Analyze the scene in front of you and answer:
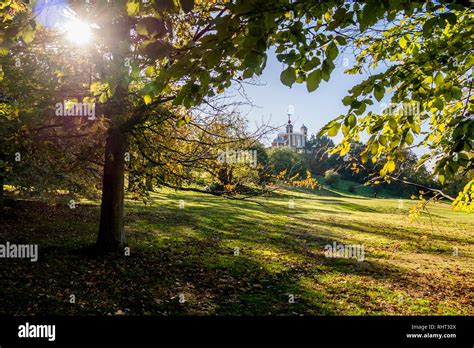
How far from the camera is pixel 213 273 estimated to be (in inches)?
428

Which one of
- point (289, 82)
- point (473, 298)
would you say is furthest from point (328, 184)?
point (289, 82)

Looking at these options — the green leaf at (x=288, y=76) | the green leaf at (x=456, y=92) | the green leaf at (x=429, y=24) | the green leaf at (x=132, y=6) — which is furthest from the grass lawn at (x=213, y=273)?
the green leaf at (x=132, y=6)

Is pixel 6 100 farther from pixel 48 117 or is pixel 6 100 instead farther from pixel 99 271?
pixel 99 271

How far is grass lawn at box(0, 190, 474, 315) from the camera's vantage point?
8.11 metres

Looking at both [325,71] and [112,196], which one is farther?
[112,196]

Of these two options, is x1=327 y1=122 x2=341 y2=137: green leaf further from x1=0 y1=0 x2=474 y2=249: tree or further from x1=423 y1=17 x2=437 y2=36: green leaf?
x1=423 y1=17 x2=437 y2=36: green leaf

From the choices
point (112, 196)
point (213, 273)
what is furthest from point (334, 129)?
point (112, 196)

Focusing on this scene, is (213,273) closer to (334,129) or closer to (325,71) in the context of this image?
(334,129)

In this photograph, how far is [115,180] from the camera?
1108 cm

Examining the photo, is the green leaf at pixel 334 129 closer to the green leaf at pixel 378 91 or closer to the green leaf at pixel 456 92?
the green leaf at pixel 378 91

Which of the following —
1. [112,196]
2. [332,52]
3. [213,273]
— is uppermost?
[332,52]

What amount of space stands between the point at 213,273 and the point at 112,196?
4.09 meters

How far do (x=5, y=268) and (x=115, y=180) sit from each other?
3.79 m

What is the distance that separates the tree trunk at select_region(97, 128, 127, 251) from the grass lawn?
2.06 ft
